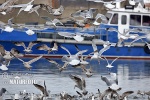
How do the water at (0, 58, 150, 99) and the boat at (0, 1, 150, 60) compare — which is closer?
the water at (0, 58, 150, 99)

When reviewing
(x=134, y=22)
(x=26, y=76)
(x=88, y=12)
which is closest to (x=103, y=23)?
(x=134, y=22)

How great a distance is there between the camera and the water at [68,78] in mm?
25297

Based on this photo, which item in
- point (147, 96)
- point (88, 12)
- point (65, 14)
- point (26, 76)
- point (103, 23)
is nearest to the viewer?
point (147, 96)

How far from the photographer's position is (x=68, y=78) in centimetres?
2864

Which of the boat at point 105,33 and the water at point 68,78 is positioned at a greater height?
the boat at point 105,33

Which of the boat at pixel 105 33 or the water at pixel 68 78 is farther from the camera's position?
the boat at pixel 105 33

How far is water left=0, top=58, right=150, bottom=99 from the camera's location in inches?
996

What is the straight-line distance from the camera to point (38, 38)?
123 feet

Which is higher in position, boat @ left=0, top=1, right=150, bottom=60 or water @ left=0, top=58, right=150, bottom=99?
boat @ left=0, top=1, right=150, bottom=60

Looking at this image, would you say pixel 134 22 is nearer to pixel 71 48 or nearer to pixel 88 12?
pixel 71 48

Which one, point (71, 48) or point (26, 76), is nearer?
point (26, 76)

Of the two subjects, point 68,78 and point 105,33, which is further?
point 105,33

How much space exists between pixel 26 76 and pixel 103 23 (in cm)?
940

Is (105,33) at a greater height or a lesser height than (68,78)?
greater
